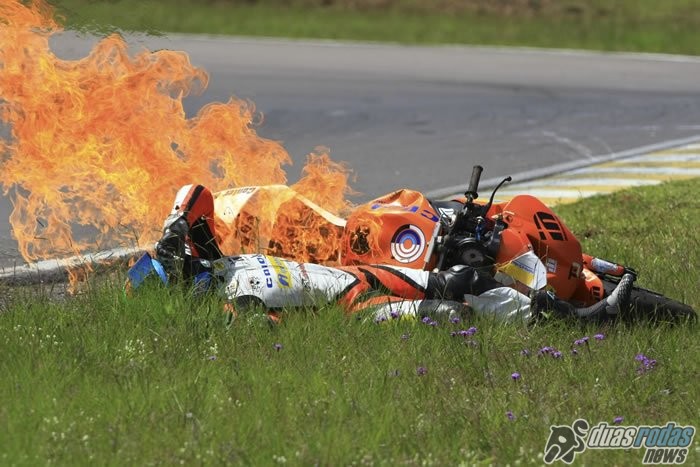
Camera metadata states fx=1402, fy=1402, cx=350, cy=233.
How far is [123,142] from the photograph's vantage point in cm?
763

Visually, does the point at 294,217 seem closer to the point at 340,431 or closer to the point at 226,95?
the point at 340,431

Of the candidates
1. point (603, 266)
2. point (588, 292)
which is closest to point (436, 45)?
point (603, 266)

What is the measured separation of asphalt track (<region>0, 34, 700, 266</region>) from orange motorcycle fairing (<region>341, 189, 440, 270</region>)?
211 centimetres

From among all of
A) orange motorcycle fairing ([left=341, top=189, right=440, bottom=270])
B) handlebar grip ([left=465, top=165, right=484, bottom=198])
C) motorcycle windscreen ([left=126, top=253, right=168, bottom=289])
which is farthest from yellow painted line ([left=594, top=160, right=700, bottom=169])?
motorcycle windscreen ([left=126, top=253, right=168, bottom=289])

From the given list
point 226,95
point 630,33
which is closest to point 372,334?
point 226,95

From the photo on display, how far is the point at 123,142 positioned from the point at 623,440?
333 centimetres

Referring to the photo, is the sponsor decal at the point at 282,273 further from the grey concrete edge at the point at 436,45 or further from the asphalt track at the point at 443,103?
the grey concrete edge at the point at 436,45

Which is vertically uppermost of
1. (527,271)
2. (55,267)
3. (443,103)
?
(527,271)

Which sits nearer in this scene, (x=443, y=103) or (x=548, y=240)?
(x=548, y=240)

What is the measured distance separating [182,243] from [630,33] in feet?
63.8

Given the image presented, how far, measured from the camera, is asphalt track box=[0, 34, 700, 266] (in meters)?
13.7

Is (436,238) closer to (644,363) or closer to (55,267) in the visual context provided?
(644,363)

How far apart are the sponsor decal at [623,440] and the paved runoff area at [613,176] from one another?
240 inches

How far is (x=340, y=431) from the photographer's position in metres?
5.41
